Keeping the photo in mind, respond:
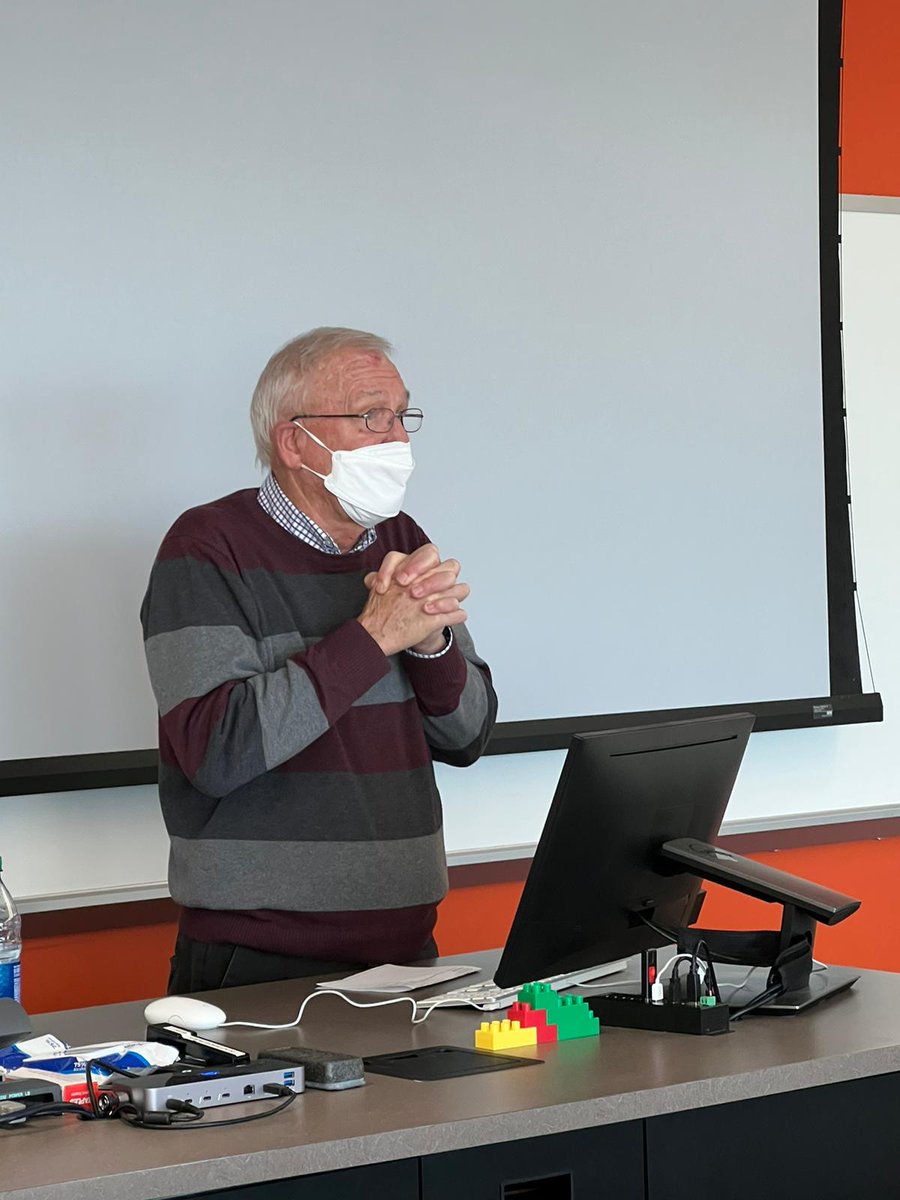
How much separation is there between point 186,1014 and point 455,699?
70cm

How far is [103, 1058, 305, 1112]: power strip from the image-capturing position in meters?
1.38

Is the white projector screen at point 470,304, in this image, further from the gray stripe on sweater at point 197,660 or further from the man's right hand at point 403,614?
the man's right hand at point 403,614

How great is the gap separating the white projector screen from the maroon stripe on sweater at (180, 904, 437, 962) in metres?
0.72

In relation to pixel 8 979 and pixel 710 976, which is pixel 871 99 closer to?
pixel 710 976

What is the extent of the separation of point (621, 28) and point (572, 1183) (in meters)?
2.73

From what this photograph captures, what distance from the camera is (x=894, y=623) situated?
3795 millimetres

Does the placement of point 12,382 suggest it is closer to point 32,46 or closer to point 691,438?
point 32,46

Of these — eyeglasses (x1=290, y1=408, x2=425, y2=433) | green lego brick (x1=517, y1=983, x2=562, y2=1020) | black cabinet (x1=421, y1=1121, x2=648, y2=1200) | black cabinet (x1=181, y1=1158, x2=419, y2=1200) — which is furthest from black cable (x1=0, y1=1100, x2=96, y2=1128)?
eyeglasses (x1=290, y1=408, x2=425, y2=433)

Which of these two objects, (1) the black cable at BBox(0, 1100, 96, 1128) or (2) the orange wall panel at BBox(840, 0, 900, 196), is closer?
(1) the black cable at BBox(0, 1100, 96, 1128)

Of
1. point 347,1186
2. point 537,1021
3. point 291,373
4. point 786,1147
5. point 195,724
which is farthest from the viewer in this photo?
point 291,373

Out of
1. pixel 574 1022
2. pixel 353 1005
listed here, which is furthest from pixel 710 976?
pixel 353 1005

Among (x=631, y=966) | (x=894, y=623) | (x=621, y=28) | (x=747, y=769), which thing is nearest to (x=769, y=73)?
(x=621, y=28)

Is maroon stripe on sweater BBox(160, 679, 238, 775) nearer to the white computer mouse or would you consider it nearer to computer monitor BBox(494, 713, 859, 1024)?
the white computer mouse

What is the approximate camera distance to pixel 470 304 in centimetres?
323
